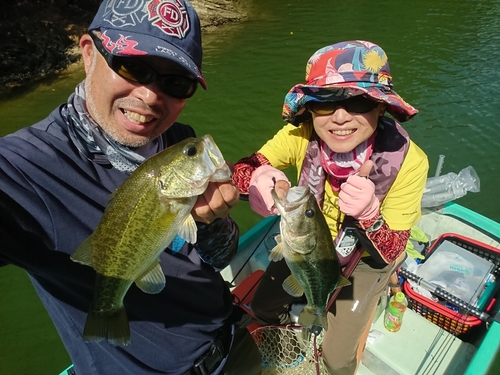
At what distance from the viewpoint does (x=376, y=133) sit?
2990 mm

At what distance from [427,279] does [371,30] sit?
15344mm

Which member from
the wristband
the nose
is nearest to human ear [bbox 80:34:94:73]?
the nose

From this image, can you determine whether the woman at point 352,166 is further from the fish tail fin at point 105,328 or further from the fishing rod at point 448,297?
the fish tail fin at point 105,328

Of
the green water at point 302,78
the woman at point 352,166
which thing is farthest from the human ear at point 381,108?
the green water at point 302,78

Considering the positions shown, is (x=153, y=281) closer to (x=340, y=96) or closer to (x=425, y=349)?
(x=340, y=96)

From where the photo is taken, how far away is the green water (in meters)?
5.98

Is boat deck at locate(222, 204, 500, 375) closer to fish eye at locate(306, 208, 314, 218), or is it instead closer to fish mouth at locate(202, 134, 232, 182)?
fish eye at locate(306, 208, 314, 218)

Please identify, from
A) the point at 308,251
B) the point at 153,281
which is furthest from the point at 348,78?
the point at 153,281

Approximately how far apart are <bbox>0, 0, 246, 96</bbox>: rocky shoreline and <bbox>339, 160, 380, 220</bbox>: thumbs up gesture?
14687mm

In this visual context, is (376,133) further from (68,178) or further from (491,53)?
(491,53)

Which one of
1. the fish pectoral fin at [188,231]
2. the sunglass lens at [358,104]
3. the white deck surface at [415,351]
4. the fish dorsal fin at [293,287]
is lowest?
the white deck surface at [415,351]

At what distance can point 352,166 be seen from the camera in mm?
2922

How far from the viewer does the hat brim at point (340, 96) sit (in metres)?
2.58

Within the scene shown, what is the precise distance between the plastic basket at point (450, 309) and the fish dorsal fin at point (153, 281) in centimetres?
330
